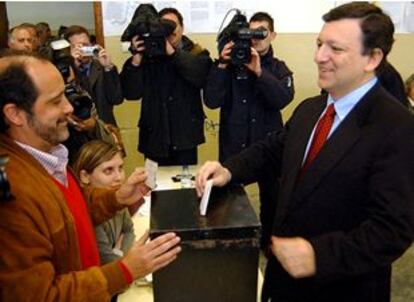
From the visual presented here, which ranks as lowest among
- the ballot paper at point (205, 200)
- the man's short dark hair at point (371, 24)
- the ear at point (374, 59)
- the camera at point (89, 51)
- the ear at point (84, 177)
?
the ear at point (84, 177)

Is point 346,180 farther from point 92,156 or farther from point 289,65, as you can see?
point 289,65

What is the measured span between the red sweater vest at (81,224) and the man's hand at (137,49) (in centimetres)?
150

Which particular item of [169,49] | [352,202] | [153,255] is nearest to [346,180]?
[352,202]

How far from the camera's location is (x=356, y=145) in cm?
119

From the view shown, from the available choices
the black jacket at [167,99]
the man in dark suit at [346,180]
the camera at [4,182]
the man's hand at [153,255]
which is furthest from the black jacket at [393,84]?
the camera at [4,182]

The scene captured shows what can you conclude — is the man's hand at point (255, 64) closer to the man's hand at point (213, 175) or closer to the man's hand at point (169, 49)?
the man's hand at point (169, 49)

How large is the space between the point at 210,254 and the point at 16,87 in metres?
0.64

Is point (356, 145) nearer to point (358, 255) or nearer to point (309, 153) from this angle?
point (309, 153)

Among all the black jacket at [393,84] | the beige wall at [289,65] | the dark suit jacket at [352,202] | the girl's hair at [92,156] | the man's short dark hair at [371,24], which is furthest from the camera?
the beige wall at [289,65]

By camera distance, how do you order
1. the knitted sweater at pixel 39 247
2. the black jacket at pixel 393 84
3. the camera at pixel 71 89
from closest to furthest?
the knitted sweater at pixel 39 247 → the camera at pixel 71 89 → the black jacket at pixel 393 84

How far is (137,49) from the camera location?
268 centimetres

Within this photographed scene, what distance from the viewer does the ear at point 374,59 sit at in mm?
1226

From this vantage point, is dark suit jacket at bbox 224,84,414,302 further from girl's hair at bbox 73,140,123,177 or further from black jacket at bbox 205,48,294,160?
black jacket at bbox 205,48,294,160

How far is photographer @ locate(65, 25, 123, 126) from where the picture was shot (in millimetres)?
→ 2738
